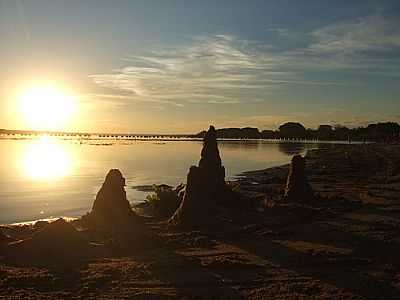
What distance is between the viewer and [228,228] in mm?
15961

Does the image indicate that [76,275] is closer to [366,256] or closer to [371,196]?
[366,256]

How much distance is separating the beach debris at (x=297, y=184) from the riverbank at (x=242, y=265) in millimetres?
3275

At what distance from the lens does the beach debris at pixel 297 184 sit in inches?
819

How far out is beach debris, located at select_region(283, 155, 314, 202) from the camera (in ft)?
68.2

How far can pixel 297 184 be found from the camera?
69.7 feet

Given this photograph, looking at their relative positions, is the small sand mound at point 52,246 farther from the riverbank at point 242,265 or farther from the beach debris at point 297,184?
the beach debris at point 297,184

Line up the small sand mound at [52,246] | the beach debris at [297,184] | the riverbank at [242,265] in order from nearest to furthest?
the riverbank at [242,265], the small sand mound at [52,246], the beach debris at [297,184]

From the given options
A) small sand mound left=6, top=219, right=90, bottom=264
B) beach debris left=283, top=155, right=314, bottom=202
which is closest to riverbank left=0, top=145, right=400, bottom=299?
small sand mound left=6, top=219, right=90, bottom=264

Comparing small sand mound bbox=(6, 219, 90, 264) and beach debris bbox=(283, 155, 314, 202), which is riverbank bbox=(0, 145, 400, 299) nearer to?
small sand mound bbox=(6, 219, 90, 264)

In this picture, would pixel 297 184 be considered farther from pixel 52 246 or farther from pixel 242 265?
pixel 52 246

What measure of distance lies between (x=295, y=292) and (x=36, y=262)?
21.3 ft

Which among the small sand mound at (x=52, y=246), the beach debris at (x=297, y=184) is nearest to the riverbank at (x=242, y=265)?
the small sand mound at (x=52, y=246)

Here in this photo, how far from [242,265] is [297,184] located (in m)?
10.6

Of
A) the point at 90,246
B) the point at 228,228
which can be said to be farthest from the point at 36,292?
the point at 228,228
